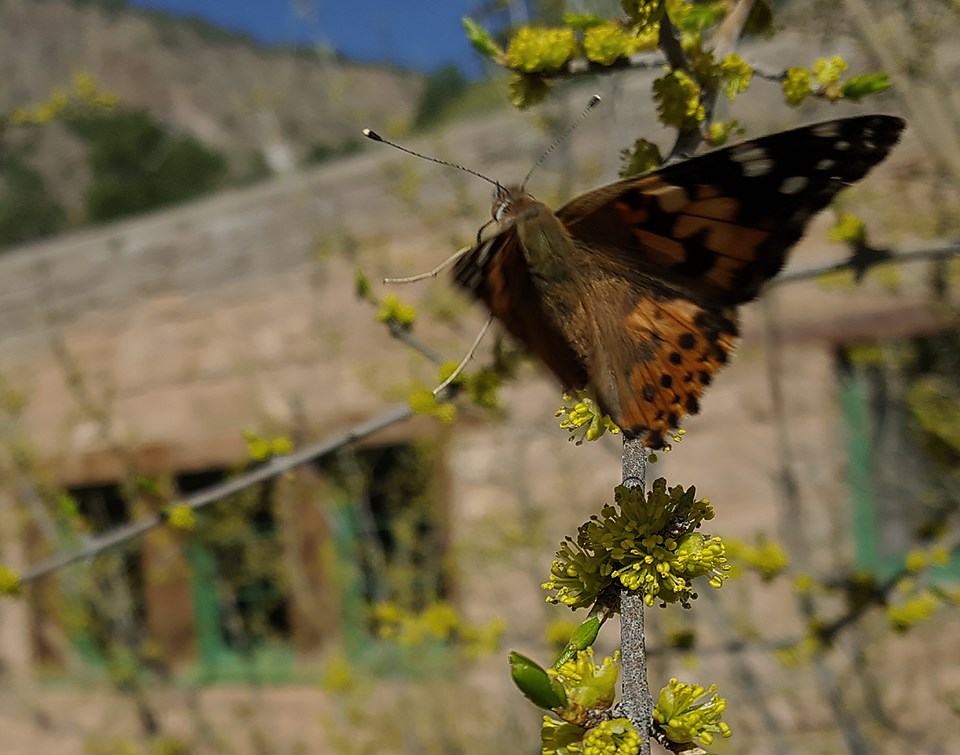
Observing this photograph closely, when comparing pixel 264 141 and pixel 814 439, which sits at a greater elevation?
pixel 264 141

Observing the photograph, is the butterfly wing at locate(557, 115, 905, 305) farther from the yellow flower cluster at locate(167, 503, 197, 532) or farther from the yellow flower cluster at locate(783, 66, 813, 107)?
the yellow flower cluster at locate(167, 503, 197, 532)

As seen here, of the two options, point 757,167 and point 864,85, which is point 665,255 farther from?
point 864,85

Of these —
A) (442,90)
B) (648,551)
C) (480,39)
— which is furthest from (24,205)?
(648,551)

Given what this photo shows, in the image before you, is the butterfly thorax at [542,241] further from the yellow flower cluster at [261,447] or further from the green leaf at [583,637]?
the yellow flower cluster at [261,447]

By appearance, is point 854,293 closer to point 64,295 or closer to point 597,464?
point 597,464

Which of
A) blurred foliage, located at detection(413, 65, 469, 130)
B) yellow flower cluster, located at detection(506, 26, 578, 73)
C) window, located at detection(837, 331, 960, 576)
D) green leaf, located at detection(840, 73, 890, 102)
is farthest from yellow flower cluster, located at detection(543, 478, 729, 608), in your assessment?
blurred foliage, located at detection(413, 65, 469, 130)

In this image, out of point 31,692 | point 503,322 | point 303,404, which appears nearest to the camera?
point 503,322

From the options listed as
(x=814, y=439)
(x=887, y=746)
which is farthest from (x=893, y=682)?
(x=814, y=439)
